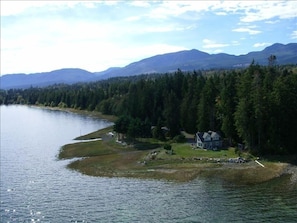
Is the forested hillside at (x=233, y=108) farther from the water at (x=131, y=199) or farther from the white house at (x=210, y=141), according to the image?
the water at (x=131, y=199)

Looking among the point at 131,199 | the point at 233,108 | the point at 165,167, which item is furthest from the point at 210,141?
the point at 131,199

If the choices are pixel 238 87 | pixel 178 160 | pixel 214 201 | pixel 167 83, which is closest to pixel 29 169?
pixel 178 160

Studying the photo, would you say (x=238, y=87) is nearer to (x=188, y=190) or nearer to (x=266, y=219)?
(x=188, y=190)

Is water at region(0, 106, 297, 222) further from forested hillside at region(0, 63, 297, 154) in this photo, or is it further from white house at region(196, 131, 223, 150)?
white house at region(196, 131, 223, 150)

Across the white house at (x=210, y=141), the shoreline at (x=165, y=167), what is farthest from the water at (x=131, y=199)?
the white house at (x=210, y=141)

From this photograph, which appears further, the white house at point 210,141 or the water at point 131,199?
the white house at point 210,141

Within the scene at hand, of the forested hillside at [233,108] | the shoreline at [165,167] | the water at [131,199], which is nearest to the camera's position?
the water at [131,199]

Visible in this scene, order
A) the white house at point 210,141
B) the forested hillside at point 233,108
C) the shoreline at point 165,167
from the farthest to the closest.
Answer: the white house at point 210,141, the forested hillside at point 233,108, the shoreline at point 165,167

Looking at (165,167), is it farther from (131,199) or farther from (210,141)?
(131,199)
